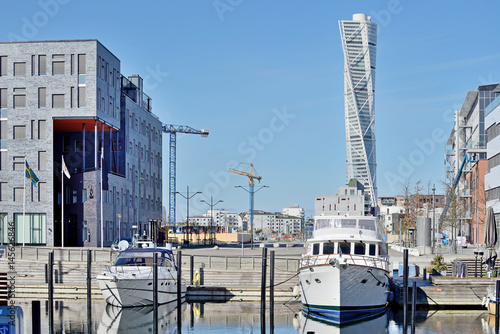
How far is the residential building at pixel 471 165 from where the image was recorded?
3664 inches

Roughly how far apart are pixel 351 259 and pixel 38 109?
4958 centimetres

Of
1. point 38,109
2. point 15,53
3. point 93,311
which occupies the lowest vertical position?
point 93,311

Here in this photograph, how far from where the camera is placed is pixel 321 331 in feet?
111

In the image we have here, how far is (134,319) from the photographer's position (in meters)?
37.6

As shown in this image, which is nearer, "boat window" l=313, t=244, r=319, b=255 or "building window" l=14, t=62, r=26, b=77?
"boat window" l=313, t=244, r=319, b=255

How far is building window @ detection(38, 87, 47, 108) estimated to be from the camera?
75.7 meters

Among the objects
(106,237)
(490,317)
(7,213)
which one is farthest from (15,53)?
(490,317)

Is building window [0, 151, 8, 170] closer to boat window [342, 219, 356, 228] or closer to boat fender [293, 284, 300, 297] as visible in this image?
boat fender [293, 284, 300, 297]

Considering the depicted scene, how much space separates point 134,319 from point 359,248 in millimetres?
12693

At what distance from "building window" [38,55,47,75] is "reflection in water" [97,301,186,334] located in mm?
41700

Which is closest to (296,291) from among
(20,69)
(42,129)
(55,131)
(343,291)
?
(343,291)

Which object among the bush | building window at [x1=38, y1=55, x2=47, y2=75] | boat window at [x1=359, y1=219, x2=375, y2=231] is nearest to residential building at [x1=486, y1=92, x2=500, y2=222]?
the bush

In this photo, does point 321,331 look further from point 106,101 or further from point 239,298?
point 106,101

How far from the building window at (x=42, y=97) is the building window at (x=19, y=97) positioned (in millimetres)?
1704
